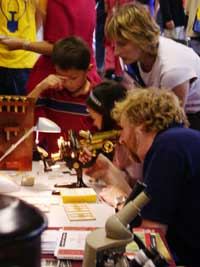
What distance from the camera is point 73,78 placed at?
292cm

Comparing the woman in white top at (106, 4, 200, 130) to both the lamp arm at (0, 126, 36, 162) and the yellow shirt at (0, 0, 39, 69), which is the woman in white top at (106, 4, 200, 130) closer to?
the lamp arm at (0, 126, 36, 162)

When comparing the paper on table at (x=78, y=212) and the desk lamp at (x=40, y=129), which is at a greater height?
the desk lamp at (x=40, y=129)

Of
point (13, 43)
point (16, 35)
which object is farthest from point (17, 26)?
point (13, 43)

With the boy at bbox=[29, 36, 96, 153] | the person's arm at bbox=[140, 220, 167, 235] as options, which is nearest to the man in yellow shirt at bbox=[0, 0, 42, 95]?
the boy at bbox=[29, 36, 96, 153]

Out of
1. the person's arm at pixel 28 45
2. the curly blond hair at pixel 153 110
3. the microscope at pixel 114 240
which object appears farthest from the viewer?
the person's arm at pixel 28 45

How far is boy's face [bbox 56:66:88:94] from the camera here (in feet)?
9.56

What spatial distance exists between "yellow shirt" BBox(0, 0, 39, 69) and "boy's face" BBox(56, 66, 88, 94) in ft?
2.42

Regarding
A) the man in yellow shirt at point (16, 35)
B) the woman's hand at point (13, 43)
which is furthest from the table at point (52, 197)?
the man in yellow shirt at point (16, 35)

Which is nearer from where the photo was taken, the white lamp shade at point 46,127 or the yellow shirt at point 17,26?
the white lamp shade at point 46,127

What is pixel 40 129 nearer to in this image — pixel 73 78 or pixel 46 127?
pixel 46 127

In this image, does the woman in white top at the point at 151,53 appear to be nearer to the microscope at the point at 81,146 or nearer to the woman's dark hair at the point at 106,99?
the woman's dark hair at the point at 106,99

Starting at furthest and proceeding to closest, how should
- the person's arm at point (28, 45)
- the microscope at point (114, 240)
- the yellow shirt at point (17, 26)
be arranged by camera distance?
the yellow shirt at point (17, 26)
the person's arm at point (28, 45)
the microscope at point (114, 240)

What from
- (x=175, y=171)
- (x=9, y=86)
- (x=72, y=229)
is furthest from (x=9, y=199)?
(x=9, y=86)

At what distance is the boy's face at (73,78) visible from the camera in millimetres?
2914
